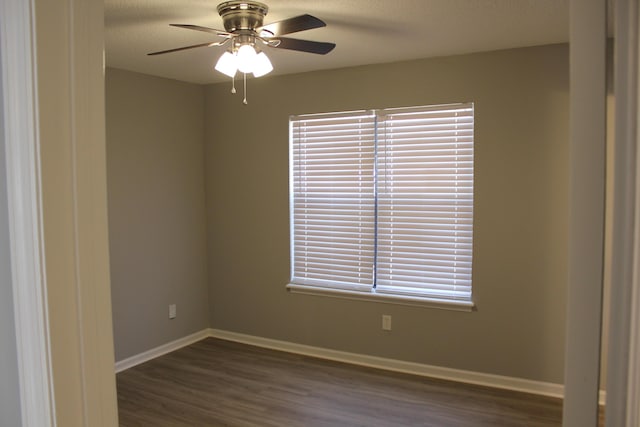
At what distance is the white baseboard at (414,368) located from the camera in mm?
3361

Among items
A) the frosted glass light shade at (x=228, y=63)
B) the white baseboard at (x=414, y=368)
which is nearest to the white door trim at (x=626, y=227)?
the frosted glass light shade at (x=228, y=63)

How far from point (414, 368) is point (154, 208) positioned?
8.55 feet

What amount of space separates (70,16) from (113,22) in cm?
204

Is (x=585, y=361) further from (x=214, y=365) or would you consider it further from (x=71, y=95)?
(x=214, y=365)

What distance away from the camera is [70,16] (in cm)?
82

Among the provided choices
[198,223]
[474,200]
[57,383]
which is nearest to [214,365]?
[198,223]

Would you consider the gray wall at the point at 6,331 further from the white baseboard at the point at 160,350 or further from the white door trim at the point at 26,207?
the white baseboard at the point at 160,350

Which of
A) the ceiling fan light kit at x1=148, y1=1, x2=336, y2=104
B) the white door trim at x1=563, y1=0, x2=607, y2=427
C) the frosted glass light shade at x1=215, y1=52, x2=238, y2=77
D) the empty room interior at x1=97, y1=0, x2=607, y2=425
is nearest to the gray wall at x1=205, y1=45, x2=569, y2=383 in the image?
the empty room interior at x1=97, y1=0, x2=607, y2=425

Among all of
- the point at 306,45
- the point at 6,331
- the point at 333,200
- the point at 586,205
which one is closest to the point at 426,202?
the point at 333,200

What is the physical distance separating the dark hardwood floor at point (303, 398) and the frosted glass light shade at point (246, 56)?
2.19 metres

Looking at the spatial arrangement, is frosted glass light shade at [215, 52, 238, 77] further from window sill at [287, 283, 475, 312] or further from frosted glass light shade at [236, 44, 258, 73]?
window sill at [287, 283, 475, 312]

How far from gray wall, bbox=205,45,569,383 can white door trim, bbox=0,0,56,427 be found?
10.2 feet

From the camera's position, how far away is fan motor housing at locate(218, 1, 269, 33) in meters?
2.29

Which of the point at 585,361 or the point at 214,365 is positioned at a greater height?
the point at 585,361
